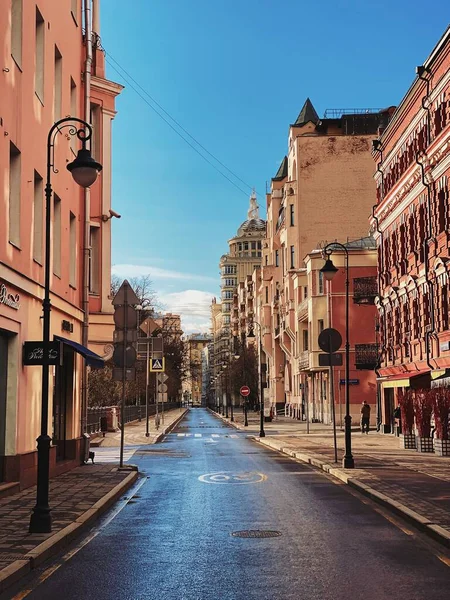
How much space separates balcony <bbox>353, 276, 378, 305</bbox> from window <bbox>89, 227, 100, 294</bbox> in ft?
84.4

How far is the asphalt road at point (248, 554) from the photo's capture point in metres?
7.59

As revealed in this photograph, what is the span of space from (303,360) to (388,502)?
5200cm

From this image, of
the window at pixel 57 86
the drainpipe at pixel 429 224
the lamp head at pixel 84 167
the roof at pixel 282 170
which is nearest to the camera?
the lamp head at pixel 84 167

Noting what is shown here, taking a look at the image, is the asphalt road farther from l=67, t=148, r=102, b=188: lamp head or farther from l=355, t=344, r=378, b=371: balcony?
l=355, t=344, r=378, b=371: balcony

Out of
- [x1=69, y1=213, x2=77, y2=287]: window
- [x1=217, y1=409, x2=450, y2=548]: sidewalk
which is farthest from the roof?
[x1=69, y1=213, x2=77, y2=287]: window

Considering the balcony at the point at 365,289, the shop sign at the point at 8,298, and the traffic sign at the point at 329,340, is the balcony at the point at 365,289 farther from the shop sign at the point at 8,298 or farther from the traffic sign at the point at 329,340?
the shop sign at the point at 8,298

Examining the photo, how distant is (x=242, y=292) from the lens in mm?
137125

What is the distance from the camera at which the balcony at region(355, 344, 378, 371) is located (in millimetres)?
53516

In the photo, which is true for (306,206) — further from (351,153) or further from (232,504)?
(232,504)

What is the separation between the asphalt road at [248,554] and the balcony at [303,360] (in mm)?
47287

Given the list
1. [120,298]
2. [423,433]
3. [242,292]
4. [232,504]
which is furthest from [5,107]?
[242,292]

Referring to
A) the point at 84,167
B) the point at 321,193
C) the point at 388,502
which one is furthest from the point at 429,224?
the point at 321,193

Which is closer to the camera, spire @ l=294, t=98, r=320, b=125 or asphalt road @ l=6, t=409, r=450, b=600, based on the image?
asphalt road @ l=6, t=409, r=450, b=600

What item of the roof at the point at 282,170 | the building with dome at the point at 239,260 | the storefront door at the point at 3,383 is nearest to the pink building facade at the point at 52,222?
the storefront door at the point at 3,383
